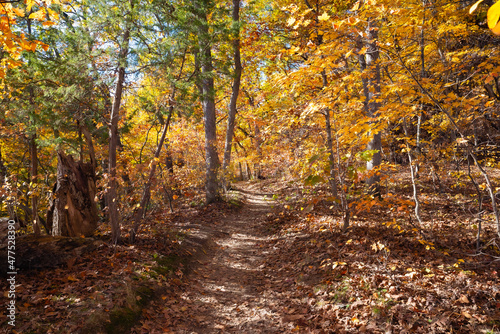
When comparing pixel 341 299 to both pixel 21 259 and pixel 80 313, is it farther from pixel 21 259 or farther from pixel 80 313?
pixel 21 259

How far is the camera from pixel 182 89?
6.43 metres

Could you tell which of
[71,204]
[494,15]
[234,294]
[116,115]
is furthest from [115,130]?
[494,15]

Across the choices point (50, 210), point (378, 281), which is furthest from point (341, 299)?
point (50, 210)

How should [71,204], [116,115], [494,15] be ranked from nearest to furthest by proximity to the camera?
[494,15] < [116,115] < [71,204]

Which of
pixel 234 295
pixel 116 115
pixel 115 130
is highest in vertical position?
pixel 116 115

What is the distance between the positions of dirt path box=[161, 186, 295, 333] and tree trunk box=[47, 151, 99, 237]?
12.0 ft

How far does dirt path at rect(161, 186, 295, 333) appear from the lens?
4.40 meters

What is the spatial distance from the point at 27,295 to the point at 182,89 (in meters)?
Answer: 4.93

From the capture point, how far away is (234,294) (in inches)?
213

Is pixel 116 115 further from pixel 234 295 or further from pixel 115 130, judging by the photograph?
pixel 234 295

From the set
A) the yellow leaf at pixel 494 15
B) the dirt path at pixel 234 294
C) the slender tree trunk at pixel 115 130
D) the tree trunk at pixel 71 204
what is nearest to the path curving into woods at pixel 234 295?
the dirt path at pixel 234 294

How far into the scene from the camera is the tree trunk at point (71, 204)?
23.0ft

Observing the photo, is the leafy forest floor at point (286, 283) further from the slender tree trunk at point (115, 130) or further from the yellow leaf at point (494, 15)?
the yellow leaf at point (494, 15)

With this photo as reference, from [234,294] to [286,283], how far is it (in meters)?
1.12
